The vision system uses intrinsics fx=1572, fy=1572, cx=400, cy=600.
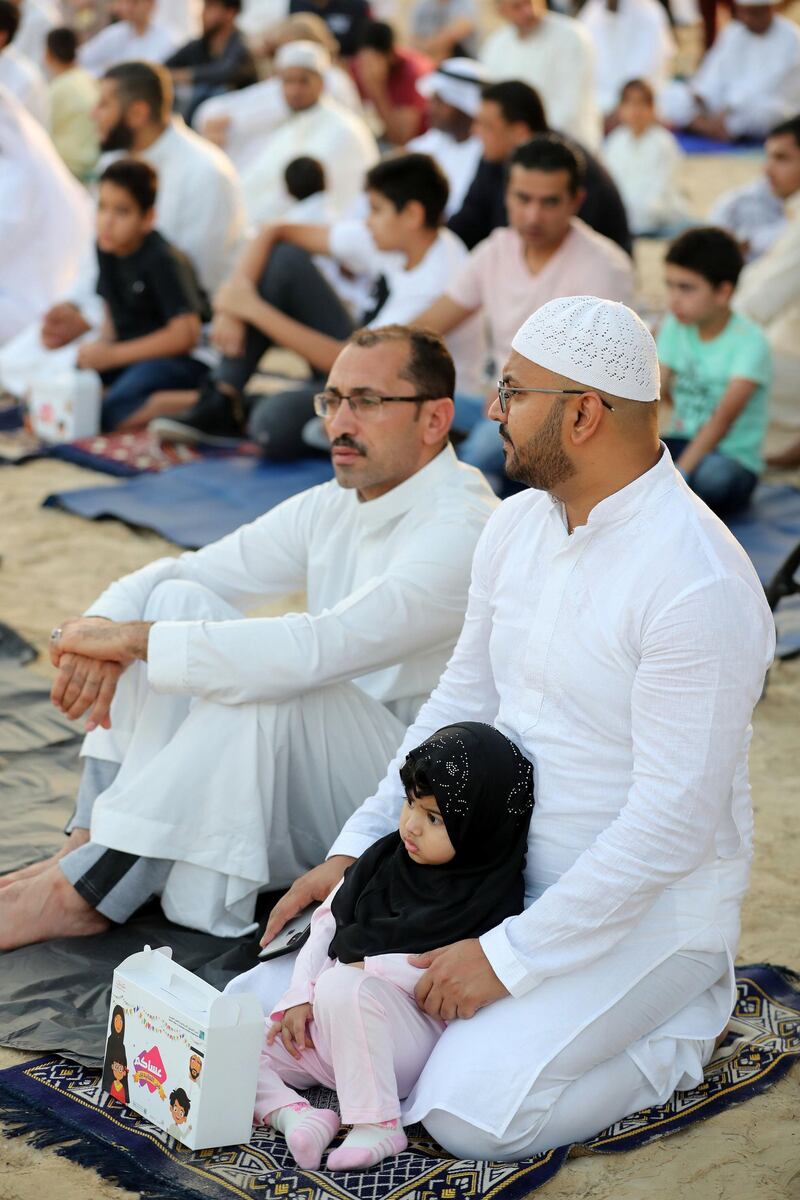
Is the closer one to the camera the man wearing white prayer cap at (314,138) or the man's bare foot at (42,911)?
the man's bare foot at (42,911)

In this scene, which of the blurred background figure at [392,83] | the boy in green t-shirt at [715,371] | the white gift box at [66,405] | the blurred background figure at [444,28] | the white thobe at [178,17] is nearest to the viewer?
the boy in green t-shirt at [715,371]

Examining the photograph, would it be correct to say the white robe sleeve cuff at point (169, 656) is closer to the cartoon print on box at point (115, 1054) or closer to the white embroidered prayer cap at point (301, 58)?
the cartoon print on box at point (115, 1054)

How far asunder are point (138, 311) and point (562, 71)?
498 cm

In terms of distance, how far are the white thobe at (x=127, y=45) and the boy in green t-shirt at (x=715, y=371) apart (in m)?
8.31

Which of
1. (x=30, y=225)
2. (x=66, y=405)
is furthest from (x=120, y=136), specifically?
(x=66, y=405)

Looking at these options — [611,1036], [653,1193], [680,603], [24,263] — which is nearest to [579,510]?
[680,603]

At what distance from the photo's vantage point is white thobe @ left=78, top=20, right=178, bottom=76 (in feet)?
41.0

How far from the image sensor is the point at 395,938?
2.38 metres

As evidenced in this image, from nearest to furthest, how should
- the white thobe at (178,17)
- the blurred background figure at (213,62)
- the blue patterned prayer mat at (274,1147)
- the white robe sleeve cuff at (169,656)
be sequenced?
the blue patterned prayer mat at (274,1147) < the white robe sleeve cuff at (169,656) < the blurred background figure at (213,62) < the white thobe at (178,17)

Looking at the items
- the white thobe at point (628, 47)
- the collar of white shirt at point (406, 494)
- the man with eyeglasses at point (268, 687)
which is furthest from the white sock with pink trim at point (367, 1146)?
the white thobe at point (628, 47)

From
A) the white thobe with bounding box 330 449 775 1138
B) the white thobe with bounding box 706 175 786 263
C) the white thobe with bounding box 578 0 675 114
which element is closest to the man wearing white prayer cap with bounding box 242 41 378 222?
the white thobe with bounding box 706 175 786 263

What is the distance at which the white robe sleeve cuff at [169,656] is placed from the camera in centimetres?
281

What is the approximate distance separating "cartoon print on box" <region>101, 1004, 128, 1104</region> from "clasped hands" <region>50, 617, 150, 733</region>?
2.31ft

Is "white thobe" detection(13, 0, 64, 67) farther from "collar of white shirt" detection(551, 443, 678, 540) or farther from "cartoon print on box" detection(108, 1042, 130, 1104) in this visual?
"cartoon print on box" detection(108, 1042, 130, 1104)
